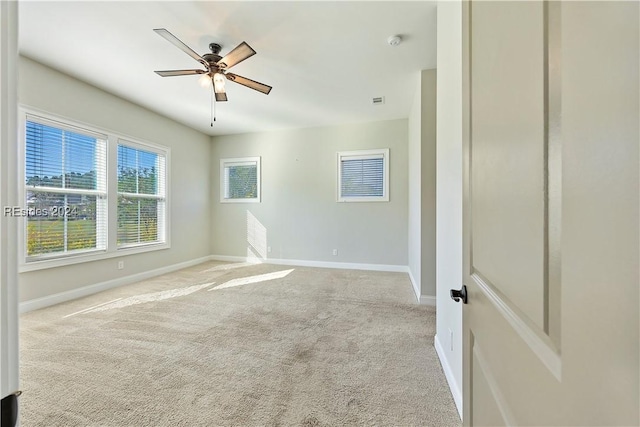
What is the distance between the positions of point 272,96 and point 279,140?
5.80ft

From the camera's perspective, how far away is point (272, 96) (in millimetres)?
3926

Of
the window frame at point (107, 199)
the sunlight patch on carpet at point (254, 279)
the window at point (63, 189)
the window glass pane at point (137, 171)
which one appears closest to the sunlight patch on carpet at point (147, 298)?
the sunlight patch on carpet at point (254, 279)

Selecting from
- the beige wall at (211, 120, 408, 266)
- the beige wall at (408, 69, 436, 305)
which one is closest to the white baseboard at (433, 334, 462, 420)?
the beige wall at (408, 69, 436, 305)

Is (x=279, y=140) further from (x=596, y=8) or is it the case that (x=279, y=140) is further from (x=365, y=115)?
(x=596, y=8)

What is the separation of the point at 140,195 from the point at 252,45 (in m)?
3.18

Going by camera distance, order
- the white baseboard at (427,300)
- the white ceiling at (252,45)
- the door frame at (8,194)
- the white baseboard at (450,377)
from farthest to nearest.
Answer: the white baseboard at (427,300)
the white ceiling at (252,45)
the white baseboard at (450,377)
the door frame at (8,194)

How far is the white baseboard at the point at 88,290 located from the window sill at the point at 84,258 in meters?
0.35

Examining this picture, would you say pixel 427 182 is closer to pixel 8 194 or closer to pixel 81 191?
pixel 8 194

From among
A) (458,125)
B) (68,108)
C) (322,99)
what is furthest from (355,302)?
(68,108)

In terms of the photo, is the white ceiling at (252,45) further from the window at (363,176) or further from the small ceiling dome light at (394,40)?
the window at (363,176)

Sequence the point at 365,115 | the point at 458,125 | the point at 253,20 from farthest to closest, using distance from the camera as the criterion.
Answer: the point at 365,115
the point at 253,20
the point at 458,125

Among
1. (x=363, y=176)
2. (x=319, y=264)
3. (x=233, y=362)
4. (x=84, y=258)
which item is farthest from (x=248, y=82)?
(x=319, y=264)

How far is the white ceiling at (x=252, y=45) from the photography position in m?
2.26

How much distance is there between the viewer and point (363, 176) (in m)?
5.21
